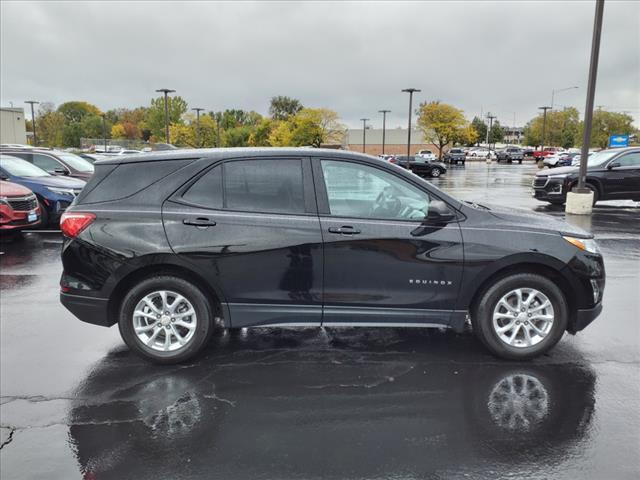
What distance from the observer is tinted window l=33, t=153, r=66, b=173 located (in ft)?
49.8

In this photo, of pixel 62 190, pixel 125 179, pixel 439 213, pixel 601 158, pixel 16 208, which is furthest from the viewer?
pixel 601 158

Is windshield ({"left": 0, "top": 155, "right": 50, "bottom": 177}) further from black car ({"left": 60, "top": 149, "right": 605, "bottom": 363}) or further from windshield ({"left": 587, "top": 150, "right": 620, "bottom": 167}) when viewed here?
windshield ({"left": 587, "top": 150, "right": 620, "bottom": 167})

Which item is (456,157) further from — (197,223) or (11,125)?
(11,125)

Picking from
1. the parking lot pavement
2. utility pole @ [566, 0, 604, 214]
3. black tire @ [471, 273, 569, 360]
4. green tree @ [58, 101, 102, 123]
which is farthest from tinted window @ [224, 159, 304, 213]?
green tree @ [58, 101, 102, 123]

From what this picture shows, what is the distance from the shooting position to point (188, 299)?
4.37 meters

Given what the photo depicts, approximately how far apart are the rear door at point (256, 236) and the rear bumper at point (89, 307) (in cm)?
82


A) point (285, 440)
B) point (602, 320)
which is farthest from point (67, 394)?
point (602, 320)

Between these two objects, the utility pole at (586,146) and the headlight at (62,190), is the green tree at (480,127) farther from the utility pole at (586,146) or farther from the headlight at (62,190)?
the headlight at (62,190)

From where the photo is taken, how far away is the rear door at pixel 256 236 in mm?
4301

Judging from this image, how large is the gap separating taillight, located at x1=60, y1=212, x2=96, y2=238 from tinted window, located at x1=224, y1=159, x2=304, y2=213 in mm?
1177

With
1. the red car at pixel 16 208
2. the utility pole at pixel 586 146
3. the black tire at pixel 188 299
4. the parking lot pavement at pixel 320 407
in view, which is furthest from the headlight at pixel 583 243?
the utility pole at pixel 586 146

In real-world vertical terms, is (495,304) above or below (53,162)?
below

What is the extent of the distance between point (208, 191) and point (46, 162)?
13131mm

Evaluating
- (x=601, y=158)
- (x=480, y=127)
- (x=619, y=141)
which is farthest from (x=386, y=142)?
(x=601, y=158)
